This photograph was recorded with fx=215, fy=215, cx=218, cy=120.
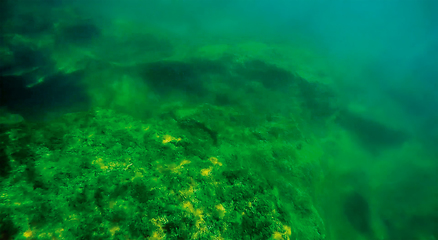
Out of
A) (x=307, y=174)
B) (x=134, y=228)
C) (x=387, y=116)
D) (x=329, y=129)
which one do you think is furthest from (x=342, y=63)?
(x=134, y=228)

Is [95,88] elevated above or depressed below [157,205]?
below

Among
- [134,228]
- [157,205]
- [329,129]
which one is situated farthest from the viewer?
[329,129]

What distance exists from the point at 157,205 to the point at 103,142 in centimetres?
325

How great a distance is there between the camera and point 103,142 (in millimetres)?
7801

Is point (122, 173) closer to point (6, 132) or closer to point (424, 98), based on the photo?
point (6, 132)

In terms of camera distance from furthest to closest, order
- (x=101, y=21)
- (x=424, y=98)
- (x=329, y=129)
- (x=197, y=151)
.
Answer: (x=424, y=98) → (x=101, y=21) → (x=329, y=129) → (x=197, y=151)

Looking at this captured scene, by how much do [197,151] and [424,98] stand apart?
99.1 ft

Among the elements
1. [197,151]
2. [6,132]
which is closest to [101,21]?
[6,132]

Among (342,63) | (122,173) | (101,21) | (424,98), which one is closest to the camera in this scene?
(122,173)

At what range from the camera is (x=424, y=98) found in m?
25.2

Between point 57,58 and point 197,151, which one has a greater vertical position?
point 197,151

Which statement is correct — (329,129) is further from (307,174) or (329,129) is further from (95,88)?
(95,88)

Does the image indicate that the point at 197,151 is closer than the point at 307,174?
Yes

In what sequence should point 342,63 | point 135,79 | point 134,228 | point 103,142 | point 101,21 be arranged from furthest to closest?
point 342,63, point 101,21, point 135,79, point 103,142, point 134,228
